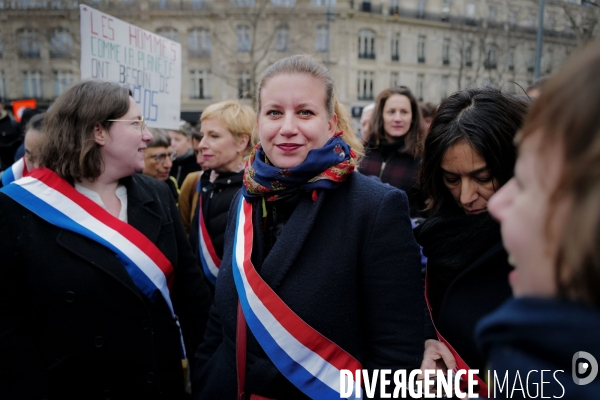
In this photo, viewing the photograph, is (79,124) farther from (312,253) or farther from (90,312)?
(312,253)

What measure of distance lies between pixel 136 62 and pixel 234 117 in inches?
46.5

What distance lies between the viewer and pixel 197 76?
29.0 meters

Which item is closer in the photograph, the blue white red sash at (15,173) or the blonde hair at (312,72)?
the blonde hair at (312,72)

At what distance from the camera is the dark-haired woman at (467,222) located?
1.62 metres

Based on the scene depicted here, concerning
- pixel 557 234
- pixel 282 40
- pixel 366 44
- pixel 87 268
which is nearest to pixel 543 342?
pixel 557 234

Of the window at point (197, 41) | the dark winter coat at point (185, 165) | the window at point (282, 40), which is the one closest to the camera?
the dark winter coat at point (185, 165)


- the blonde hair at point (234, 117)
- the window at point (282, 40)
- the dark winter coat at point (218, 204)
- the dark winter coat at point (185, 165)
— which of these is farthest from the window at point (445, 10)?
the dark winter coat at point (218, 204)

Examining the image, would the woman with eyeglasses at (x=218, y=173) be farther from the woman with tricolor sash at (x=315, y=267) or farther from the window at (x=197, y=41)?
the window at (x=197, y=41)

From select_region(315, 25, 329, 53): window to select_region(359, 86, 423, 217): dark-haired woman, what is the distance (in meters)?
26.6

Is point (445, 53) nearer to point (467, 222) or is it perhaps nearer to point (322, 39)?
point (322, 39)

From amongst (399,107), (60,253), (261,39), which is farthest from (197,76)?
(60,253)

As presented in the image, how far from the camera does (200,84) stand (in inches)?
1150

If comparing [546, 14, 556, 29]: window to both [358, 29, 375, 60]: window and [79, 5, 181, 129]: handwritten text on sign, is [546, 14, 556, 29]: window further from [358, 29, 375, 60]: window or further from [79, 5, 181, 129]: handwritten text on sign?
[358, 29, 375, 60]: window

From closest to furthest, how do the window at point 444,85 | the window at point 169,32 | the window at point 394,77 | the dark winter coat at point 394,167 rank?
the dark winter coat at point 394,167
the window at point 169,32
the window at point 394,77
the window at point 444,85
